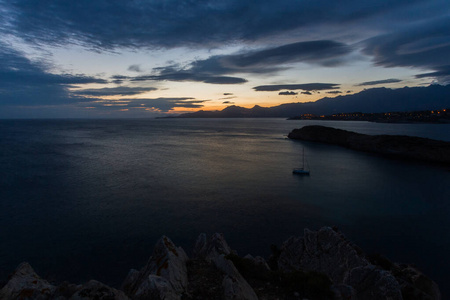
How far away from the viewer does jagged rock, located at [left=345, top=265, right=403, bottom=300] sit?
9.83 meters

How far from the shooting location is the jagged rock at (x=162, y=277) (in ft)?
25.3

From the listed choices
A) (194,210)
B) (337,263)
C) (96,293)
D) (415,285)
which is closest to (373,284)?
(337,263)

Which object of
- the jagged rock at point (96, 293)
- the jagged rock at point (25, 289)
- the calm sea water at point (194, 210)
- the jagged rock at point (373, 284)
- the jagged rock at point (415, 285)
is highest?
the jagged rock at point (96, 293)

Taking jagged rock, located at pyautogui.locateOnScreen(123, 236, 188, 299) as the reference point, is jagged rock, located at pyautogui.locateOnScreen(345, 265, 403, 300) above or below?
below

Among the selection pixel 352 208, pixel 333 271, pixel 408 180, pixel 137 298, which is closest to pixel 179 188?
pixel 352 208

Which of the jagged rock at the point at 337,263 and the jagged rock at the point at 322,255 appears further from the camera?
the jagged rock at the point at 322,255

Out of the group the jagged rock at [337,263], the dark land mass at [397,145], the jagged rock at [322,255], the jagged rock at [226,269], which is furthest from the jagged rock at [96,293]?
the dark land mass at [397,145]

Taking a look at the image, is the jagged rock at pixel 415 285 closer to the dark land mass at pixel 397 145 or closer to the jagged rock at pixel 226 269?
the jagged rock at pixel 226 269

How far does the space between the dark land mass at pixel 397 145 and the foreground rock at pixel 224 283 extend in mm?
57819

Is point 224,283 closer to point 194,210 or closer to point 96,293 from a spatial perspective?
point 96,293

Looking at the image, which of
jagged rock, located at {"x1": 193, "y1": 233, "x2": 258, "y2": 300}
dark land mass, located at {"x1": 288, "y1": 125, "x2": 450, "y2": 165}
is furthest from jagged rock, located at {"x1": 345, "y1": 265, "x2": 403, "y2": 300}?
dark land mass, located at {"x1": 288, "y1": 125, "x2": 450, "y2": 165}

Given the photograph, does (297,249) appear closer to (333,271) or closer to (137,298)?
(333,271)

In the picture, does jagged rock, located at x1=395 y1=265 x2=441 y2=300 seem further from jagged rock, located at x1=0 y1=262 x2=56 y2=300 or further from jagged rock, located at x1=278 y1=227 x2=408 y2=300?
jagged rock, located at x1=0 y1=262 x2=56 y2=300

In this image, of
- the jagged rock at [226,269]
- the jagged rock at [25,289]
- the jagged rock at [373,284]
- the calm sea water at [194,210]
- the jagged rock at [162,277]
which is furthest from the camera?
the calm sea water at [194,210]
